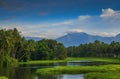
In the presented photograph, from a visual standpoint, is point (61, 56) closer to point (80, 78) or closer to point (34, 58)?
point (34, 58)

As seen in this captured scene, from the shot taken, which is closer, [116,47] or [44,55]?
[44,55]

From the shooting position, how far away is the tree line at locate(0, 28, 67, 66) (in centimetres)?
13068

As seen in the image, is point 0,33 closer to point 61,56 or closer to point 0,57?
point 0,57

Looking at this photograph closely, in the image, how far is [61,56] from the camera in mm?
196625

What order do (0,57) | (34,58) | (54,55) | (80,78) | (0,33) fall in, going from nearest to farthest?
(80,78), (0,57), (0,33), (34,58), (54,55)

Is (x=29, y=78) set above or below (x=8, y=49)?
below

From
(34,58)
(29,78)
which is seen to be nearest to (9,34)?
(34,58)

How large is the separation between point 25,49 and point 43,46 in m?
32.0

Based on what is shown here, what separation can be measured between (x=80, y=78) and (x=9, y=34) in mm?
78458

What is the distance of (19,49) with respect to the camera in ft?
498

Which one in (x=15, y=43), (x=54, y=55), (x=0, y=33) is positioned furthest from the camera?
(x=54, y=55)

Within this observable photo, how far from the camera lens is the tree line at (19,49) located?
131m

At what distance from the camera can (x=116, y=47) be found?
648 feet

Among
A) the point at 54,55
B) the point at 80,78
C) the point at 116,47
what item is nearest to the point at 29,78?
the point at 80,78
